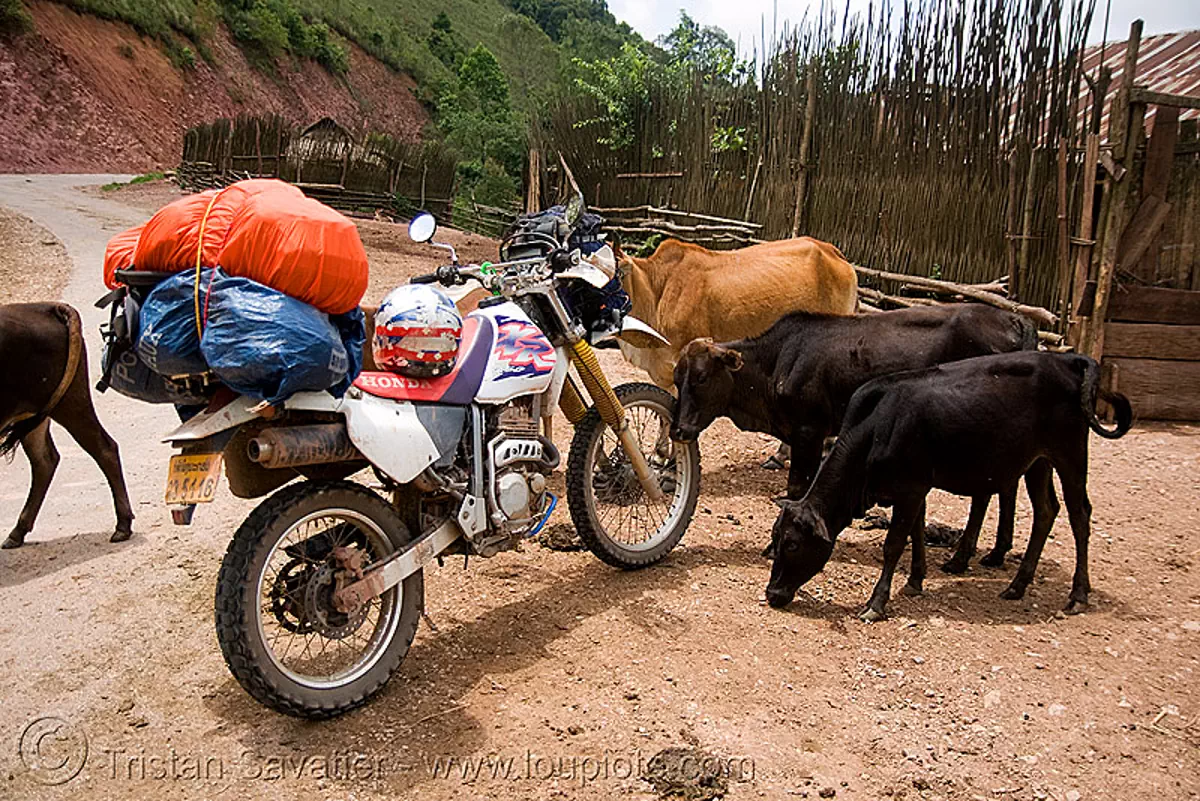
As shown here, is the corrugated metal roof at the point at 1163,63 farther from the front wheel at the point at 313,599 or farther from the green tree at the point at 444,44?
the green tree at the point at 444,44

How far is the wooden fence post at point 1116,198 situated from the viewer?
8.14 m

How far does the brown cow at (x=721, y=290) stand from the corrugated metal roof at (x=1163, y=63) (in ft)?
11.9

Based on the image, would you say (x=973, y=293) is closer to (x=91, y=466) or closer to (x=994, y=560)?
(x=994, y=560)

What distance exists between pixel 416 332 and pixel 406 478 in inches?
22.5

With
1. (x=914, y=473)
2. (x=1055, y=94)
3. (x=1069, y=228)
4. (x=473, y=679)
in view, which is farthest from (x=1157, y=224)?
(x=473, y=679)

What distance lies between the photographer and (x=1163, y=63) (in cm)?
1147

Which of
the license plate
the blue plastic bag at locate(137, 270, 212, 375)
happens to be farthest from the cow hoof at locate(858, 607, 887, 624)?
the blue plastic bag at locate(137, 270, 212, 375)

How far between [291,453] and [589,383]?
1788 mm

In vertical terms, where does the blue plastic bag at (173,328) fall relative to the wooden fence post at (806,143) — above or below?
below

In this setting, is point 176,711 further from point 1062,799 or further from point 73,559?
point 1062,799

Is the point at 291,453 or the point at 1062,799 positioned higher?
the point at 291,453

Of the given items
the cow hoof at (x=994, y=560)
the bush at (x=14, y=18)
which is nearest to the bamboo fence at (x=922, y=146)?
the cow hoof at (x=994, y=560)

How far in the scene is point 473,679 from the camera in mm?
3957

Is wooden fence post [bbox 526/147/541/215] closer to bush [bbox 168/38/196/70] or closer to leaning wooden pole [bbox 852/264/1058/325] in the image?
leaning wooden pole [bbox 852/264/1058/325]
